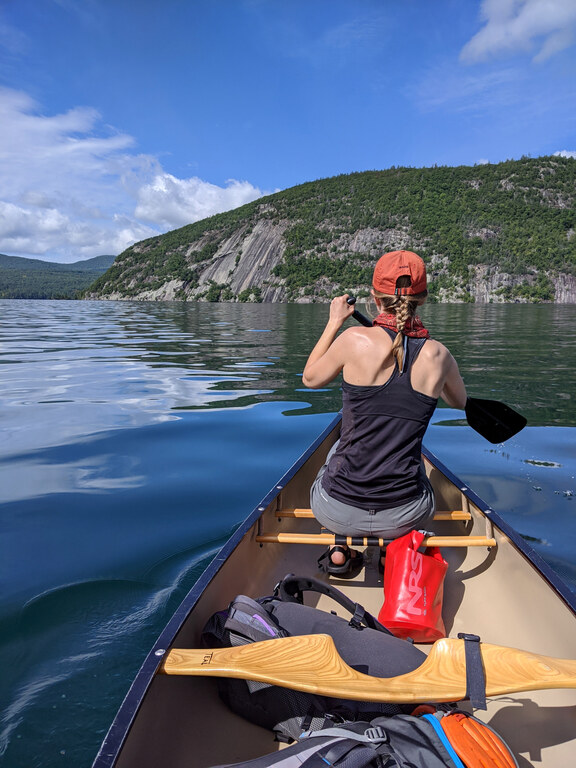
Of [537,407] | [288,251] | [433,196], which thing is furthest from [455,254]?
[537,407]

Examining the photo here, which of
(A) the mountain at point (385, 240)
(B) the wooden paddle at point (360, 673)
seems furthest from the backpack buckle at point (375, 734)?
(A) the mountain at point (385, 240)

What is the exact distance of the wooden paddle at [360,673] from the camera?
1936 millimetres

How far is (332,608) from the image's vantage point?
11.7 ft

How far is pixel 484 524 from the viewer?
393cm

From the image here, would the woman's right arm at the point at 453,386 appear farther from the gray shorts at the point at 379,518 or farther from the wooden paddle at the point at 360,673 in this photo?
the wooden paddle at the point at 360,673

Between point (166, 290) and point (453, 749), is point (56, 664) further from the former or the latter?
point (166, 290)

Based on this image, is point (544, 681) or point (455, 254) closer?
point (544, 681)

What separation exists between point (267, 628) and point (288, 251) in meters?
132

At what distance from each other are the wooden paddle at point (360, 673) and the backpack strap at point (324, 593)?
361 mm

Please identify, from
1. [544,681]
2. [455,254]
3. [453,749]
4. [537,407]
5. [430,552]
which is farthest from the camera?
[455,254]

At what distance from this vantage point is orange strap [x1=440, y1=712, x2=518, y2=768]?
5.58 ft

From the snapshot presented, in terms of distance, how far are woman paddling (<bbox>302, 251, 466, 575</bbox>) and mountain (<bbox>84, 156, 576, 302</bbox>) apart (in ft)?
370

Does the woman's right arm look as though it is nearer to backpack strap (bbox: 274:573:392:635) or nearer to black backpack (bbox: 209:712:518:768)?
backpack strap (bbox: 274:573:392:635)

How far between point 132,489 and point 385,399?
3972mm
